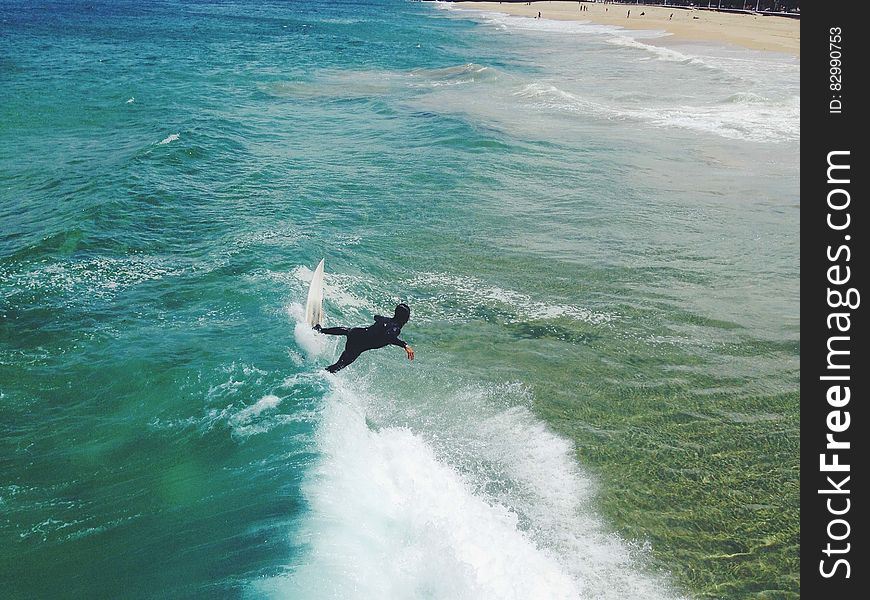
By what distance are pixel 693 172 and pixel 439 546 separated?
21075mm

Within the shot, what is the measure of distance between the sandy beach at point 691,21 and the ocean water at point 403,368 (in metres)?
52.2

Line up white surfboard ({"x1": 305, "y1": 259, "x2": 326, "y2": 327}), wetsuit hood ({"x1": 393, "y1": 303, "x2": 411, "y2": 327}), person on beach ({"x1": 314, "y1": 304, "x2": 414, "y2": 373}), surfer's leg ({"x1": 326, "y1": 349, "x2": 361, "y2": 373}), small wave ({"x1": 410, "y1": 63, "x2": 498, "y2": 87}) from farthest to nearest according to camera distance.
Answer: small wave ({"x1": 410, "y1": 63, "x2": 498, "y2": 87})
white surfboard ({"x1": 305, "y1": 259, "x2": 326, "y2": 327})
surfer's leg ({"x1": 326, "y1": 349, "x2": 361, "y2": 373})
person on beach ({"x1": 314, "y1": 304, "x2": 414, "y2": 373})
wetsuit hood ({"x1": 393, "y1": 303, "x2": 411, "y2": 327})

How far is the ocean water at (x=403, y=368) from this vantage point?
8.06 metres

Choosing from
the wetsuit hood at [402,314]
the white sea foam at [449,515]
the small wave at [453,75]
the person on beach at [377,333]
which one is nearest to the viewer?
the white sea foam at [449,515]

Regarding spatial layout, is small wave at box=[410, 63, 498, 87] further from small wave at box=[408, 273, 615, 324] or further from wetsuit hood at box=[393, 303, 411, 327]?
wetsuit hood at box=[393, 303, 411, 327]

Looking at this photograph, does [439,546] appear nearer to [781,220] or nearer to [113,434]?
[113,434]

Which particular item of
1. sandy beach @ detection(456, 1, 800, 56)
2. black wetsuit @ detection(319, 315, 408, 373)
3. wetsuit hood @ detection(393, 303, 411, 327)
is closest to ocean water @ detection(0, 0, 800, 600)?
black wetsuit @ detection(319, 315, 408, 373)

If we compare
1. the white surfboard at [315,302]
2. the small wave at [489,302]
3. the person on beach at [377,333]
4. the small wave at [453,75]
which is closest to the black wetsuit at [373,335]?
the person on beach at [377,333]

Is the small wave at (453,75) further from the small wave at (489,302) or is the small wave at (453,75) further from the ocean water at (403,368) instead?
the small wave at (489,302)

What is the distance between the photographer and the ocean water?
8.06m

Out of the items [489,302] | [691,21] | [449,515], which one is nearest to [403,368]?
[489,302]
